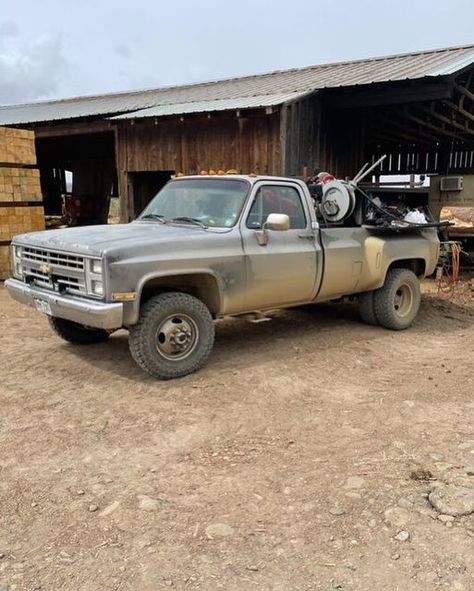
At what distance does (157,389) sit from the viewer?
497 centimetres

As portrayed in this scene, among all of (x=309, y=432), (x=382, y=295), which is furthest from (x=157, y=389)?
(x=382, y=295)

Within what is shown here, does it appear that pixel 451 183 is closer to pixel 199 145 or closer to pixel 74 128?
pixel 199 145

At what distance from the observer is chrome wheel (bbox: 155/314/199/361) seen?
16.9ft

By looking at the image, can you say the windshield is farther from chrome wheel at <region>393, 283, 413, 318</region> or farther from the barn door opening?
the barn door opening

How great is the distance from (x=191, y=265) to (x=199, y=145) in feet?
21.9

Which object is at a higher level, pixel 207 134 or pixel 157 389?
pixel 207 134

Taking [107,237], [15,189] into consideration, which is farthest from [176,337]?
[15,189]

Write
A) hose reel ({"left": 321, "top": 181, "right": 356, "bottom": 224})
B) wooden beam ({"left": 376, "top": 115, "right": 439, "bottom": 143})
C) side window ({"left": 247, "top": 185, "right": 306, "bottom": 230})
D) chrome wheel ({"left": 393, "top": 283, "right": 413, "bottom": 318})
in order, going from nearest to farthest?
side window ({"left": 247, "top": 185, "right": 306, "bottom": 230}), hose reel ({"left": 321, "top": 181, "right": 356, "bottom": 224}), chrome wheel ({"left": 393, "top": 283, "right": 413, "bottom": 318}), wooden beam ({"left": 376, "top": 115, "right": 439, "bottom": 143})

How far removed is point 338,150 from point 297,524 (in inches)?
399

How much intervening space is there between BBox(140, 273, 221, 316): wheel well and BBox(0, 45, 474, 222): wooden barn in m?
5.21

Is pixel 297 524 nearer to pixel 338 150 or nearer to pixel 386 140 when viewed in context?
pixel 338 150

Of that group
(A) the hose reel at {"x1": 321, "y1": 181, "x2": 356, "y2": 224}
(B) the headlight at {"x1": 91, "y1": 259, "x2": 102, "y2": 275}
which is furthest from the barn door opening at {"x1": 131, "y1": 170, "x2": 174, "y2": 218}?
(B) the headlight at {"x1": 91, "y1": 259, "x2": 102, "y2": 275}

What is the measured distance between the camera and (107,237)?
5.13 meters

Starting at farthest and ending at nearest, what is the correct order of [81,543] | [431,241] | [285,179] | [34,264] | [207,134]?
[207,134], [431,241], [285,179], [34,264], [81,543]
